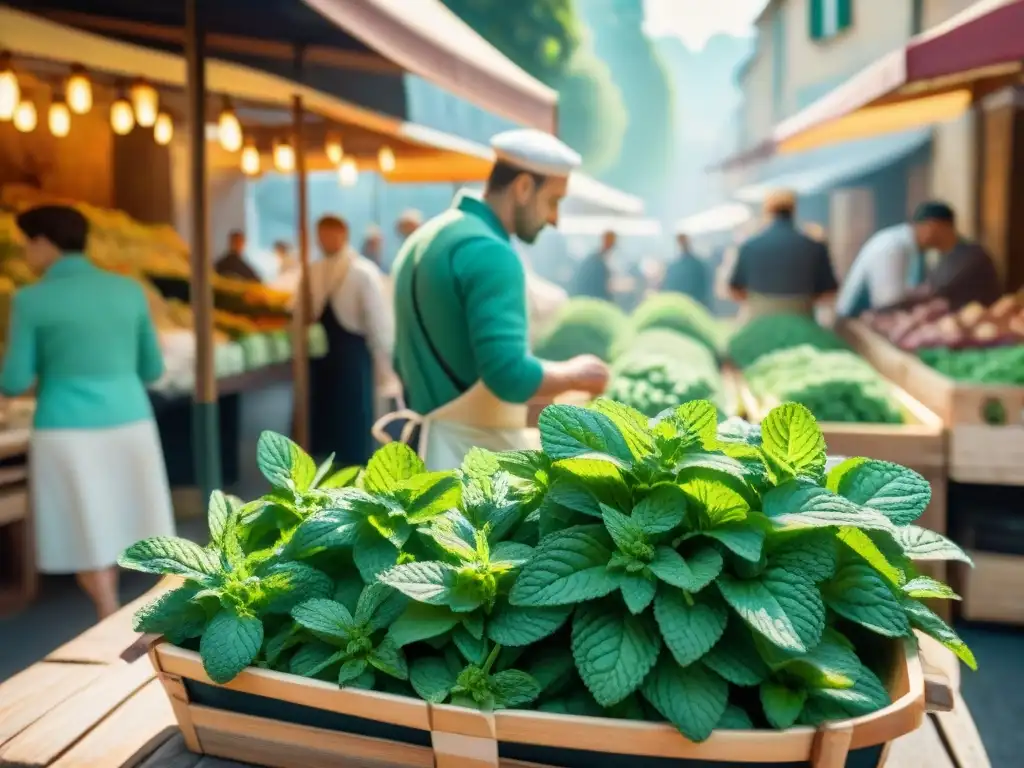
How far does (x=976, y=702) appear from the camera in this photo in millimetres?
3154

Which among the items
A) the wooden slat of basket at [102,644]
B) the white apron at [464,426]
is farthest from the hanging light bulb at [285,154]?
the wooden slat of basket at [102,644]

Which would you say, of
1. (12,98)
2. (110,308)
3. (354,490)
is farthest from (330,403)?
(354,490)

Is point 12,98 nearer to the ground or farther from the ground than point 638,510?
farther from the ground

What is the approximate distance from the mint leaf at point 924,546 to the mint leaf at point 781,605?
0.19m

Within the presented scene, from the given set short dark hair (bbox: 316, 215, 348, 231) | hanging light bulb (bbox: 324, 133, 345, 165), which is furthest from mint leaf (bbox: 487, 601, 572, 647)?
hanging light bulb (bbox: 324, 133, 345, 165)

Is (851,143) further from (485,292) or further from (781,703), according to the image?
(781,703)

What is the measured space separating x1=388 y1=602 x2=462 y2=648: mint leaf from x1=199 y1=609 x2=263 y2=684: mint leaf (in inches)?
5.5

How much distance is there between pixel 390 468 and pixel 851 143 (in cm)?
1513

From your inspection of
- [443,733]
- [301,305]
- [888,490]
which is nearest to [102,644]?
[443,733]

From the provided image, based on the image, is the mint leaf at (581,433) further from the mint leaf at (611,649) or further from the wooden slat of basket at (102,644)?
the wooden slat of basket at (102,644)

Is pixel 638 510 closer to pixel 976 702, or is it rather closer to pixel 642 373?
pixel 642 373

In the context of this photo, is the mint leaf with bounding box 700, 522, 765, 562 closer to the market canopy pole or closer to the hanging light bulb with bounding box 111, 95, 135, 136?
the market canopy pole

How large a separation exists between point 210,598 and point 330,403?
5.15m

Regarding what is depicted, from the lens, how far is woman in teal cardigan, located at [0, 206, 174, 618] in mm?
3229
